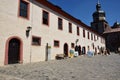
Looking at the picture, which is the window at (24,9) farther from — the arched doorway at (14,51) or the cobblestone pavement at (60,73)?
the cobblestone pavement at (60,73)

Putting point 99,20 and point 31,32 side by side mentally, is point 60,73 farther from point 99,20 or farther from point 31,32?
point 99,20

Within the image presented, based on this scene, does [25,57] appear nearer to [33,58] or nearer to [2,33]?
[33,58]

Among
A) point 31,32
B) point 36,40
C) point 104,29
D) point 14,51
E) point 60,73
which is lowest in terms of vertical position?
point 60,73

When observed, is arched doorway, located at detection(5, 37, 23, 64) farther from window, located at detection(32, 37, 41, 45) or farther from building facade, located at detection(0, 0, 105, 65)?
window, located at detection(32, 37, 41, 45)

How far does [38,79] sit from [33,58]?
289 inches

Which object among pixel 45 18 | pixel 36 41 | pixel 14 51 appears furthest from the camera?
pixel 45 18

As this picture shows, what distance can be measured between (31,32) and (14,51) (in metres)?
2.60

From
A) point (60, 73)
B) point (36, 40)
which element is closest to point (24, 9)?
point (36, 40)

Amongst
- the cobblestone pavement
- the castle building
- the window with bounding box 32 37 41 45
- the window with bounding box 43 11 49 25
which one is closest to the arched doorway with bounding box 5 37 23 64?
the cobblestone pavement

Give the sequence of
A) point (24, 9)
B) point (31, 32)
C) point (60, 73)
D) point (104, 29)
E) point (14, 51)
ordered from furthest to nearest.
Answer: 1. point (104, 29)
2. point (31, 32)
3. point (24, 9)
4. point (14, 51)
5. point (60, 73)

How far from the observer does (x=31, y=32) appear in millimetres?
13109

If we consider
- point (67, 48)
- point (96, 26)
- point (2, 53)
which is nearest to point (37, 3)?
point (2, 53)

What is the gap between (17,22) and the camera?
1165 cm

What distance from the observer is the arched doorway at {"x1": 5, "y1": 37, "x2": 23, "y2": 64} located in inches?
424
